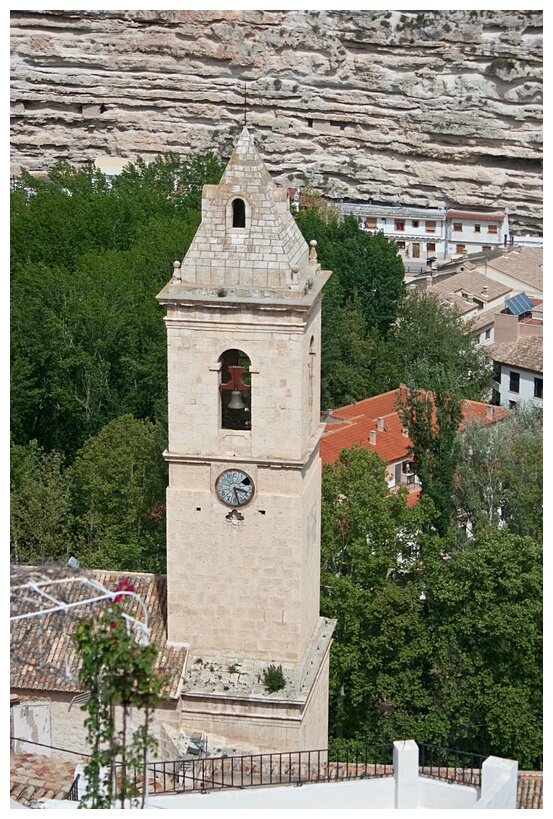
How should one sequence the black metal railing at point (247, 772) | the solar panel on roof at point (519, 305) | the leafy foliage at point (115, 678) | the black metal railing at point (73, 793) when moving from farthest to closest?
the solar panel on roof at point (519, 305) < the black metal railing at point (247, 772) < the black metal railing at point (73, 793) < the leafy foliage at point (115, 678)

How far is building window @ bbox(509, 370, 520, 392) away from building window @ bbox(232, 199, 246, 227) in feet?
129

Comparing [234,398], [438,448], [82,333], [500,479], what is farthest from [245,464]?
[82,333]

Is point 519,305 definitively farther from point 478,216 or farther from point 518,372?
point 478,216

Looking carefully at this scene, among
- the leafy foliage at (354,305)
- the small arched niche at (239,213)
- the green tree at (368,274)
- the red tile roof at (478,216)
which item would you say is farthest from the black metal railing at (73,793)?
the red tile roof at (478,216)

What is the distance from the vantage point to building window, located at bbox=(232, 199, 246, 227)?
31594 mm

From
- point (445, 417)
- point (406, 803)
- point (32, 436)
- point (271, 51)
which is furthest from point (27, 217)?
point (406, 803)

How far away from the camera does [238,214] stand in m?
31.7

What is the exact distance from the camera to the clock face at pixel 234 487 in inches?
1267

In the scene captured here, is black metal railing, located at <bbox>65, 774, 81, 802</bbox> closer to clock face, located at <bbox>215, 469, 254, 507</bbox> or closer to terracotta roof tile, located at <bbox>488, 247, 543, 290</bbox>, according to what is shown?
clock face, located at <bbox>215, 469, 254, 507</bbox>

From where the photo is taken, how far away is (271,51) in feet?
340

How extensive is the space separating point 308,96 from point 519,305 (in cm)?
3291

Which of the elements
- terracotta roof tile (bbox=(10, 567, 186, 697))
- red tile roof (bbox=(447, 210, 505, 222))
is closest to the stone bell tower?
terracotta roof tile (bbox=(10, 567, 186, 697))

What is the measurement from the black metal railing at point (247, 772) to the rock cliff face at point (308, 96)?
73771 millimetres

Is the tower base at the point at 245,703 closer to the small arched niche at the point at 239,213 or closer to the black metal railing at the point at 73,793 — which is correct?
the black metal railing at the point at 73,793
